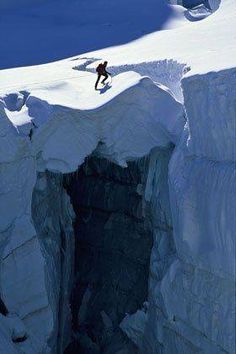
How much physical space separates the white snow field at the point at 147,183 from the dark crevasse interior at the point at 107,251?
35 cm

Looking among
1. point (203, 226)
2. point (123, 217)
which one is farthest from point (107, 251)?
point (203, 226)

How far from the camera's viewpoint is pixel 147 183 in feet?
34.3

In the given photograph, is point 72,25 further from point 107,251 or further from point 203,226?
point 203,226

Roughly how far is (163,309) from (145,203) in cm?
161

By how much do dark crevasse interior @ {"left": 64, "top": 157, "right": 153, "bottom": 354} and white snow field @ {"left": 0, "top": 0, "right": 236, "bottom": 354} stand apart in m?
0.35

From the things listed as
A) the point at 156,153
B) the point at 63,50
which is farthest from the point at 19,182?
the point at 63,50

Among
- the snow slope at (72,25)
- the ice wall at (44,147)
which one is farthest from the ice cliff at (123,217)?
the snow slope at (72,25)

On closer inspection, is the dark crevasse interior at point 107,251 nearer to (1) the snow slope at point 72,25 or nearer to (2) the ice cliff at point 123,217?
(2) the ice cliff at point 123,217

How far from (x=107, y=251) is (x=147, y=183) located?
1.50m

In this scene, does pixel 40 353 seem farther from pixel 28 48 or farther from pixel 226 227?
pixel 28 48

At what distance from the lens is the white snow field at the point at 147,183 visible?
8.49 metres

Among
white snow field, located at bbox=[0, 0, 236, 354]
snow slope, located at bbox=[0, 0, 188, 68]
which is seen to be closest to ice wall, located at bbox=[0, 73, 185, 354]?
white snow field, located at bbox=[0, 0, 236, 354]

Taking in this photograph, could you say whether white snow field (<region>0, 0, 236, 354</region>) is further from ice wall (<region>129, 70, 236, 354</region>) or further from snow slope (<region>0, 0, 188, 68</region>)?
snow slope (<region>0, 0, 188, 68</region>)

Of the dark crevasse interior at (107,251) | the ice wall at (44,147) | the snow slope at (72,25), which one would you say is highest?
the snow slope at (72,25)
